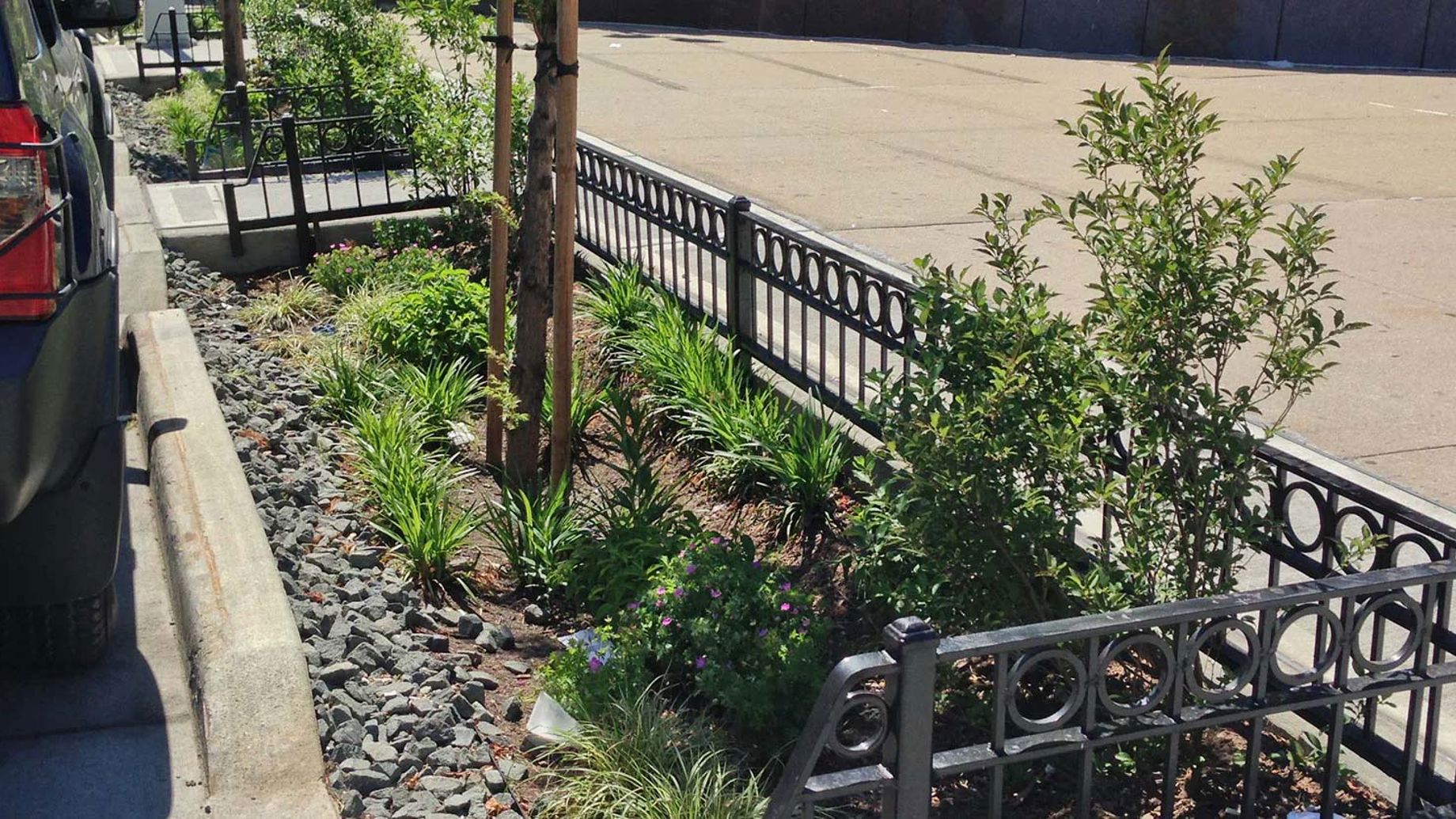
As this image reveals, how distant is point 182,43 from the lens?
21.3m

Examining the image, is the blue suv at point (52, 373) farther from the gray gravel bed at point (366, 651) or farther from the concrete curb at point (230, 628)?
the gray gravel bed at point (366, 651)

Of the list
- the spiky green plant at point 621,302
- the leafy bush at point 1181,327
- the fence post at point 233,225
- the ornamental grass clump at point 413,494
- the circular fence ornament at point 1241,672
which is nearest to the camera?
the circular fence ornament at point 1241,672

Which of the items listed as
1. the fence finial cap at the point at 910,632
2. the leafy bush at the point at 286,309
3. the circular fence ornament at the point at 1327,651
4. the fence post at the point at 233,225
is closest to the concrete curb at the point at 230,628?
the fence finial cap at the point at 910,632

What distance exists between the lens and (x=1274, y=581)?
145 inches

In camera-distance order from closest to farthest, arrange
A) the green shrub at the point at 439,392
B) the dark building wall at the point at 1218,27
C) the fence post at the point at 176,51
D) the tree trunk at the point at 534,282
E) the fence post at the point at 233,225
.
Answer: the tree trunk at the point at 534,282 → the green shrub at the point at 439,392 → the fence post at the point at 233,225 → the fence post at the point at 176,51 → the dark building wall at the point at 1218,27

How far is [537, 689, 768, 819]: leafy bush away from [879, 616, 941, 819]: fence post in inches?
35.0

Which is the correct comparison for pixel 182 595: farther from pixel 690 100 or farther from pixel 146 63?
pixel 146 63

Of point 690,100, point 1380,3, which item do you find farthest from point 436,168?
point 1380,3

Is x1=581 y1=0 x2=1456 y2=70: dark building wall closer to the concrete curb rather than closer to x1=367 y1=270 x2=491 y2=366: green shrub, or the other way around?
x1=367 y1=270 x2=491 y2=366: green shrub

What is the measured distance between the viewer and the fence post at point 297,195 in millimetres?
8578

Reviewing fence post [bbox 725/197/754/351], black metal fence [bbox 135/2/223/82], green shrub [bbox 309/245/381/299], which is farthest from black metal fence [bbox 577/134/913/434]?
black metal fence [bbox 135/2/223/82]

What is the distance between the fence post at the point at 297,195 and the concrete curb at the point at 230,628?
341 cm

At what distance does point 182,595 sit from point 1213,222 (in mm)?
2985

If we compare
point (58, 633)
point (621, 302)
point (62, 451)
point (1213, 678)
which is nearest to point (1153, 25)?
point (621, 302)
